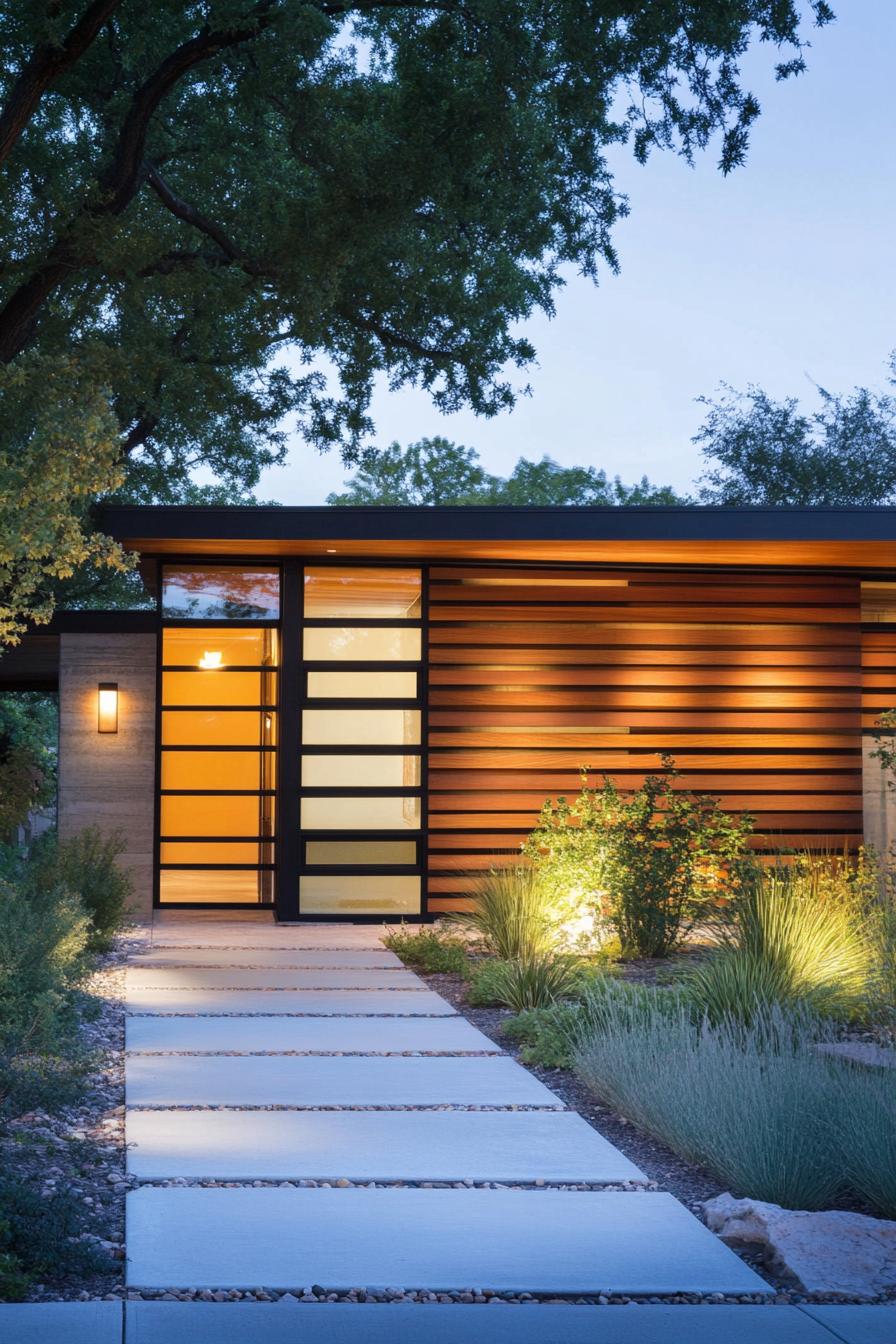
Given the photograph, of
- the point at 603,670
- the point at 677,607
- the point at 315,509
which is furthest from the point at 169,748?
the point at 677,607

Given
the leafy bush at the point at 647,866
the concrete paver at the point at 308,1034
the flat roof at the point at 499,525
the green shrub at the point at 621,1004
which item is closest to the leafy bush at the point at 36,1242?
the concrete paver at the point at 308,1034

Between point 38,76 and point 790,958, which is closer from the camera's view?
point 790,958

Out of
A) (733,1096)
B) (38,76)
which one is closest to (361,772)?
(38,76)

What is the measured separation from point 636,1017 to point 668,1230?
2.20 m

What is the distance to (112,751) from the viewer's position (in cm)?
1200

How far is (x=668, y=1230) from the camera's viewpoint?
3.88 meters

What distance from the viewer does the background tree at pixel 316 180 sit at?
31.1 feet

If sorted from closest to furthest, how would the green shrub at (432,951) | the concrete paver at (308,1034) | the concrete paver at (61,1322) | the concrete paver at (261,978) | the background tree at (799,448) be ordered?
the concrete paver at (61,1322)
the concrete paver at (308,1034)
the concrete paver at (261,978)
the green shrub at (432,951)
the background tree at (799,448)

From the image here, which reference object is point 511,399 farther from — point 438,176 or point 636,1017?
point 636,1017

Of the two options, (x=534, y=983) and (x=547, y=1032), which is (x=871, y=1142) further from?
(x=534, y=983)

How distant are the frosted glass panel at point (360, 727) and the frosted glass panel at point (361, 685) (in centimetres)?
12

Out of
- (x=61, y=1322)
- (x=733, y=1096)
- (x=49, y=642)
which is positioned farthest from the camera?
(x=49, y=642)

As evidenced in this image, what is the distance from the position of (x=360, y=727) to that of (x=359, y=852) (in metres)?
1.02

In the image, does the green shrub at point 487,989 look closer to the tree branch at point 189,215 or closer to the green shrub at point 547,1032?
the green shrub at point 547,1032
